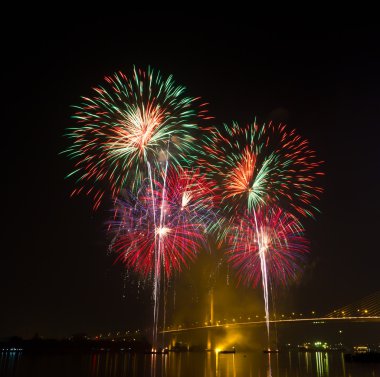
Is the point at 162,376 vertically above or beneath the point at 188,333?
beneath

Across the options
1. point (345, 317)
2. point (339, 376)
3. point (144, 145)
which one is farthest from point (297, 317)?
point (144, 145)

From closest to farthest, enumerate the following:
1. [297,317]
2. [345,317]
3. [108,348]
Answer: [345,317]
[297,317]
[108,348]

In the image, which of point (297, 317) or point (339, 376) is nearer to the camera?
point (339, 376)

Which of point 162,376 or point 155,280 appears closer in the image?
point 155,280

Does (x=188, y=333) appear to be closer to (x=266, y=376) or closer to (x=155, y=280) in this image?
(x=266, y=376)

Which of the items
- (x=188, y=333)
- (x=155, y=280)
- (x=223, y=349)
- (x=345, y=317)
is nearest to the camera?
(x=155, y=280)

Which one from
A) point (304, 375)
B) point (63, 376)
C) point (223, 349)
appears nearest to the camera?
point (63, 376)

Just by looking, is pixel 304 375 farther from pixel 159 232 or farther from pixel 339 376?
pixel 159 232

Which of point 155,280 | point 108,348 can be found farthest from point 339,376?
point 108,348

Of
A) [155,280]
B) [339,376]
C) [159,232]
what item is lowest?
[339,376]
